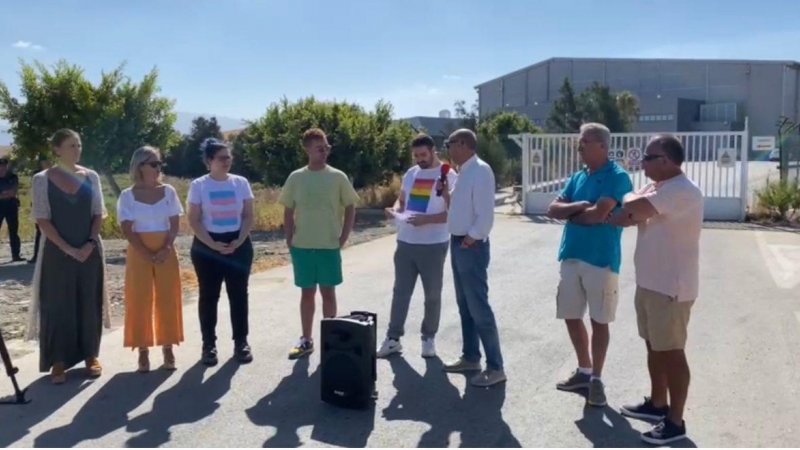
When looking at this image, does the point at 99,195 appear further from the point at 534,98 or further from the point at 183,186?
the point at 534,98

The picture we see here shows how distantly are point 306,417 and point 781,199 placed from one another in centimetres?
1492

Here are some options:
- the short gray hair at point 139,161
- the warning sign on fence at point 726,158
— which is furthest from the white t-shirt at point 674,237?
the warning sign on fence at point 726,158

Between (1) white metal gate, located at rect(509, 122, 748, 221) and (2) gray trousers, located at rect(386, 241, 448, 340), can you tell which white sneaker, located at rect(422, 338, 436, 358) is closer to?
(2) gray trousers, located at rect(386, 241, 448, 340)

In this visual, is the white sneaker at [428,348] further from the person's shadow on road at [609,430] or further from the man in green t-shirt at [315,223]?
the person's shadow on road at [609,430]

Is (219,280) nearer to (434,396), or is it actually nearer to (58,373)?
(58,373)

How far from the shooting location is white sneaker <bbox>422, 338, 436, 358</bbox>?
6254mm

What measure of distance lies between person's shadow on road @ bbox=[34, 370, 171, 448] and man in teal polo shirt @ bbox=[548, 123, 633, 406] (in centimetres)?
306

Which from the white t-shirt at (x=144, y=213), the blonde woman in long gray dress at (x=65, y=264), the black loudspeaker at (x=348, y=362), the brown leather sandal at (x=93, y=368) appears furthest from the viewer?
the white t-shirt at (x=144, y=213)

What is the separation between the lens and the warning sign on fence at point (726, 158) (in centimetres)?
1698

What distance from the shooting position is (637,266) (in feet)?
15.0

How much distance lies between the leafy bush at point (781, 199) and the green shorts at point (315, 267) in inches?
542

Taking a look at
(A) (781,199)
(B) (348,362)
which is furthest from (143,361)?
(A) (781,199)

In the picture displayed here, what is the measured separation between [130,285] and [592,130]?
3.75 metres

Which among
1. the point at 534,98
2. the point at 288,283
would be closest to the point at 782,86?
the point at 534,98
